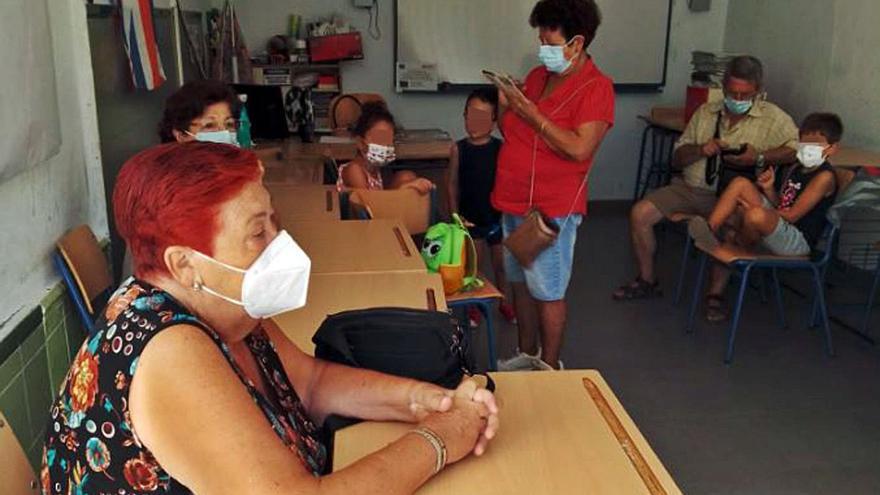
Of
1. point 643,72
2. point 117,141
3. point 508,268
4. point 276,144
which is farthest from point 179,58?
point 643,72

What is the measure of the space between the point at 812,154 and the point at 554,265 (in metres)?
1.59

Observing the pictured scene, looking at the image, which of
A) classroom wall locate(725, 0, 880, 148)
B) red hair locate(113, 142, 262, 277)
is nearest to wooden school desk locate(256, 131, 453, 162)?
classroom wall locate(725, 0, 880, 148)

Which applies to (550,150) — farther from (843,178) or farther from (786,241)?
(843,178)

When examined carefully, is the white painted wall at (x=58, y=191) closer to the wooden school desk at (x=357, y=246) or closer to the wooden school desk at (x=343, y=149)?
the wooden school desk at (x=357, y=246)

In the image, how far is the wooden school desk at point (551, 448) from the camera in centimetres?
120

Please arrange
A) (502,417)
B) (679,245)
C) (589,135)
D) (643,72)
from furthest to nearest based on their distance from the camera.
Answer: (643,72) → (679,245) → (589,135) → (502,417)

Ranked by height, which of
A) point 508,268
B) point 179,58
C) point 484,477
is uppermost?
point 179,58

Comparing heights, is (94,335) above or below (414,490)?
above

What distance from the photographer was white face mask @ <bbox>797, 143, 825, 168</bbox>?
363 centimetres

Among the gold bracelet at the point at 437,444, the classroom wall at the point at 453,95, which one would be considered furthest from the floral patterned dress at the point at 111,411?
the classroom wall at the point at 453,95

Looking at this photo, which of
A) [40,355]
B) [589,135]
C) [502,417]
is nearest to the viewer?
[502,417]

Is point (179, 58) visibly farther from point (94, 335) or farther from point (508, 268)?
point (94, 335)

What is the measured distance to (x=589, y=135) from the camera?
2674 mm

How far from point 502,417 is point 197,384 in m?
0.58
